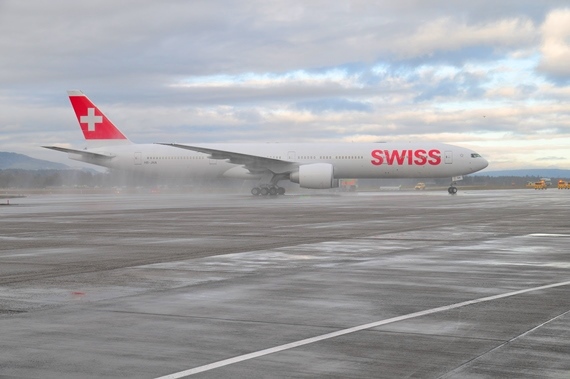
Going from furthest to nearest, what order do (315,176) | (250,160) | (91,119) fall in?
(91,119), (250,160), (315,176)

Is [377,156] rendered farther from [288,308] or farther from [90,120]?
[288,308]

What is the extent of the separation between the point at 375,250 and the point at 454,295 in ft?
Answer: 18.7

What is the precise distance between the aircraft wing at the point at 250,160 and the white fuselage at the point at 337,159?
26.9 inches

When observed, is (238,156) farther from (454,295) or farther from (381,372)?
(381,372)

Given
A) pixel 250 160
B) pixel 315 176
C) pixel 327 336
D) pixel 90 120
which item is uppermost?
pixel 90 120

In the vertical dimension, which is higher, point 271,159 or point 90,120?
point 90,120

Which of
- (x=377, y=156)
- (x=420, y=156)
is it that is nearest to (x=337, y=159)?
(x=377, y=156)

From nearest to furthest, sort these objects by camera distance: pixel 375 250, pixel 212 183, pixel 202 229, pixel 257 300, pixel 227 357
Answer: pixel 227 357
pixel 257 300
pixel 375 250
pixel 202 229
pixel 212 183

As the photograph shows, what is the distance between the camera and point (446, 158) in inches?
2120

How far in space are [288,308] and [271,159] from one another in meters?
44.4

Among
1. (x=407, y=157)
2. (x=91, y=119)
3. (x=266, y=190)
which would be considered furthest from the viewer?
(x=91, y=119)

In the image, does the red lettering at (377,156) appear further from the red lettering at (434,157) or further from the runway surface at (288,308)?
the runway surface at (288,308)

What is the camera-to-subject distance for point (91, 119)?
58.2 metres

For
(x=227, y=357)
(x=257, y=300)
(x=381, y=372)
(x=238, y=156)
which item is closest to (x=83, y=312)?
(x=257, y=300)
